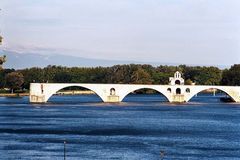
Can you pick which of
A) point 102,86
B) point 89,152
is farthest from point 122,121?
point 102,86

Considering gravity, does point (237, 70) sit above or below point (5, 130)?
above

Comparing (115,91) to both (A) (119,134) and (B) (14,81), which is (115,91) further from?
(A) (119,134)

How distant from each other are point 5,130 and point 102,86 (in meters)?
58.6

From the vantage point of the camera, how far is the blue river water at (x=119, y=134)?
57875 mm

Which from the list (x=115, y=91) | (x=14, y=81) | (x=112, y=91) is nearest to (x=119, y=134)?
(x=115, y=91)

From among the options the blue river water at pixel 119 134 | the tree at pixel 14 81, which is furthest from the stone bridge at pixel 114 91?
the tree at pixel 14 81

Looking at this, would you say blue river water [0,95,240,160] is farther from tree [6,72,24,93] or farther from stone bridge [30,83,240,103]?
tree [6,72,24,93]

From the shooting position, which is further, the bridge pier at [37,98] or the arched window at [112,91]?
the arched window at [112,91]

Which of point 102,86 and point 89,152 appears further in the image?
point 102,86

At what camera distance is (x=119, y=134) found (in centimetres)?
7350

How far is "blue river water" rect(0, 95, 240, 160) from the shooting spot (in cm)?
5788

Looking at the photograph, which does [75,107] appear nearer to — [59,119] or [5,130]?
[59,119]

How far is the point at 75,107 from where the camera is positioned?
119625 millimetres

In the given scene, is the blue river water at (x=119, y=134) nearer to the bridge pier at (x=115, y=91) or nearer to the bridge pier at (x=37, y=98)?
the bridge pier at (x=115, y=91)
